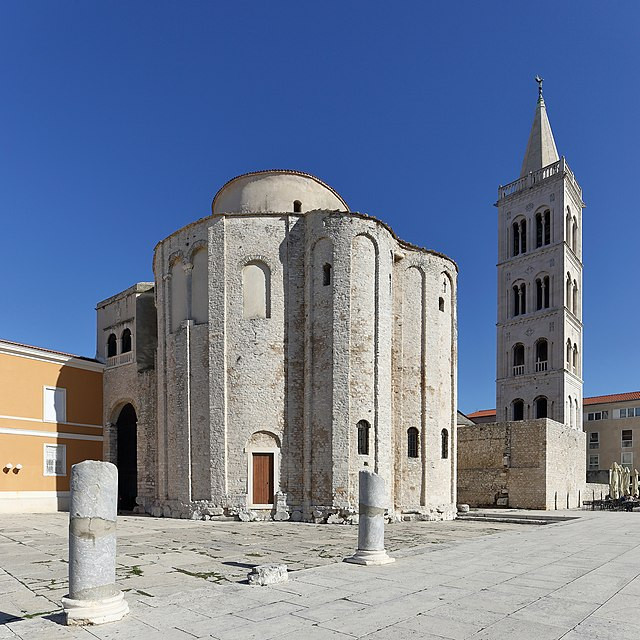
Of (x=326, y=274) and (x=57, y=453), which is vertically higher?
(x=326, y=274)

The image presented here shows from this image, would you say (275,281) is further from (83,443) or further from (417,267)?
(83,443)

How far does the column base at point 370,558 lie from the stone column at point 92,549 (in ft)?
16.3

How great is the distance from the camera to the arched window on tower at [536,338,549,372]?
46469 millimetres

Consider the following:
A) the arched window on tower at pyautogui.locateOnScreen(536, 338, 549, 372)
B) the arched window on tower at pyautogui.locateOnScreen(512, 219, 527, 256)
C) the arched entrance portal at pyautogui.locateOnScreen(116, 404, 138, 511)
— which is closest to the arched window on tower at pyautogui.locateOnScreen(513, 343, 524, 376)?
the arched window on tower at pyautogui.locateOnScreen(536, 338, 549, 372)

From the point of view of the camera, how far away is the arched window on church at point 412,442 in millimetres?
24234

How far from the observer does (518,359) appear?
1921 inches

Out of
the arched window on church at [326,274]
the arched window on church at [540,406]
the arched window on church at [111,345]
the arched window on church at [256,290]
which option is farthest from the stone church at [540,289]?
the arched window on church at [111,345]

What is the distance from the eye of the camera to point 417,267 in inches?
1016

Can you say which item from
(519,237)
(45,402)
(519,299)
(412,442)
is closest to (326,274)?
(412,442)

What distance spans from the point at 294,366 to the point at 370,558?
1237 cm

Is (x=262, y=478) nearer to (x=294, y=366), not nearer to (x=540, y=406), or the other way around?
(x=294, y=366)

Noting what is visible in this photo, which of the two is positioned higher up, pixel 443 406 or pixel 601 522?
pixel 443 406

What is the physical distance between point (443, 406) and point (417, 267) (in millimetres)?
6395

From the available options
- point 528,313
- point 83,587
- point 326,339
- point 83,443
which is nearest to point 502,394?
point 528,313
